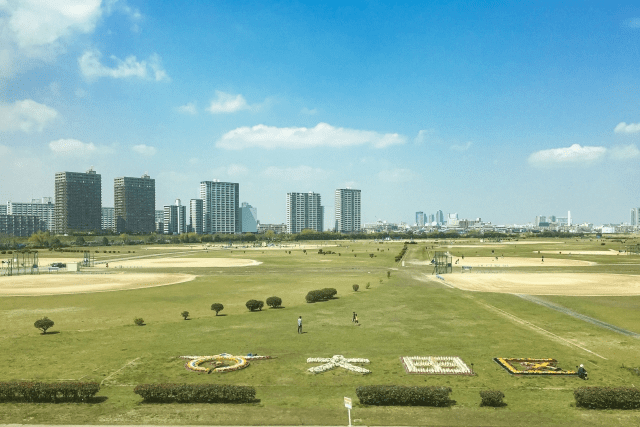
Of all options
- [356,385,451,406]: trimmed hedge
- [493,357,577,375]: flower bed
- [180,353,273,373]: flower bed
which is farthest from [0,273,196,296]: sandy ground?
[493,357,577,375]: flower bed

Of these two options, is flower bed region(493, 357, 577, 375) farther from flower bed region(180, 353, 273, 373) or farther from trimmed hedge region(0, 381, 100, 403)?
trimmed hedge region(0, 381, 100, 403)

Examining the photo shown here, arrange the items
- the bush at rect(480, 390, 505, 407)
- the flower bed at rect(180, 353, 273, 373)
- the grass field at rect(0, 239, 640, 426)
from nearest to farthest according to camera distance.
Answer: the grass field at rect(0, 239, 640, 426) → the bush at rect(480, 390, 505, 407) → the flower bed at rect(180, 353, 273, 373)

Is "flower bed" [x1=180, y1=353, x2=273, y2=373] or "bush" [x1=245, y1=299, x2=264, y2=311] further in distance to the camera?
"bush" [x1=245, y1=299, x2=264, y2=311]

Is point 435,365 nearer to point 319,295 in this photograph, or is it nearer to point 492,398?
point 492,398

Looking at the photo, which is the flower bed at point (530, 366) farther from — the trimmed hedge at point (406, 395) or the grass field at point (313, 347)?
the trimmed hedge at point (406, 395)

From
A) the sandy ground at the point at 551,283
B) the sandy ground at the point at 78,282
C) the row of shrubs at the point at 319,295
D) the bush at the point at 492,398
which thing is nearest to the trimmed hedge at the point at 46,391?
the bush at the point at 492,398
